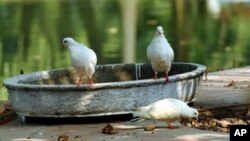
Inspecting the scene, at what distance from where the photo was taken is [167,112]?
25.0 feet

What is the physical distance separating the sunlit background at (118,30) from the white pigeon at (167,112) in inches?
191

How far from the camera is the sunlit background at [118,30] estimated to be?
1919cm

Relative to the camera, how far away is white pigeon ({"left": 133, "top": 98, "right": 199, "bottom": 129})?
25.0ft

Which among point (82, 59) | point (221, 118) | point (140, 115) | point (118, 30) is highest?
point (82, 59)

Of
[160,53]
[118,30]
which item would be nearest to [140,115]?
[160,53]

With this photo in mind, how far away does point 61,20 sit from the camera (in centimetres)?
3281

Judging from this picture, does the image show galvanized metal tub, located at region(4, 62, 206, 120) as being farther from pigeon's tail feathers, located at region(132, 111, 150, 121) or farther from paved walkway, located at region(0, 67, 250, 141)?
pigeon's tail feathers, located at region(132, 111, 150, 121)

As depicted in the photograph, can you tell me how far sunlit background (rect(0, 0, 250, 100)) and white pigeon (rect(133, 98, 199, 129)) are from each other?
4.86m

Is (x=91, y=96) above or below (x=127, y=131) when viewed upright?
above

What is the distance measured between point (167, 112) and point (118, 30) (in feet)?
66.8

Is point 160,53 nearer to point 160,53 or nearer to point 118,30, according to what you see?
point 160,53

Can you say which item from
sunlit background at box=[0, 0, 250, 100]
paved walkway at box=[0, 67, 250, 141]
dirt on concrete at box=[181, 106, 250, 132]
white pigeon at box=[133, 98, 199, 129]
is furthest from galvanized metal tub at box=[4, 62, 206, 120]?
sunlit background at box=[0, 0, 250, 100]

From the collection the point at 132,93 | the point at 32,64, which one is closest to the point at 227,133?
the point at 132,93

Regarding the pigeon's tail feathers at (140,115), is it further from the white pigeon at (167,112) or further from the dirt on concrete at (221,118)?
the dirt on concrete at (221,118)
